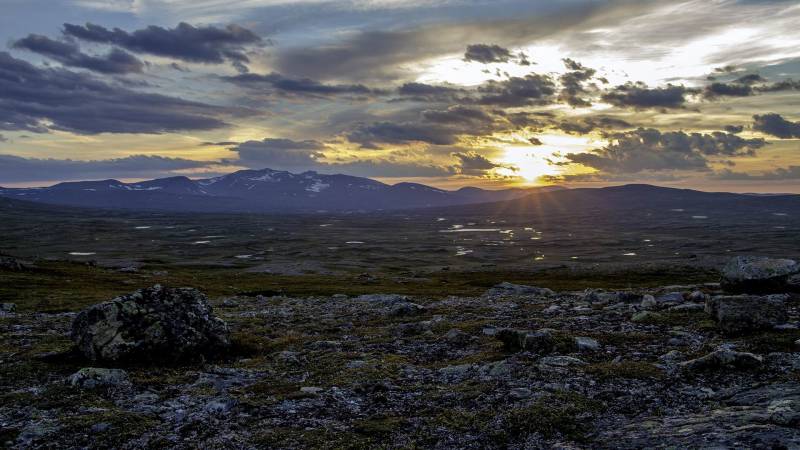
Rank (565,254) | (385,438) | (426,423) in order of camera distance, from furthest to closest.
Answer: (565,254) → (426,423) → (385,438)

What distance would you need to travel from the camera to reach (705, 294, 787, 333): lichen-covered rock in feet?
55.1

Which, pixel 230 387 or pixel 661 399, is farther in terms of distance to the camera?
pixel 230 387

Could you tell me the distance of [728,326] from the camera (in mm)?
17062

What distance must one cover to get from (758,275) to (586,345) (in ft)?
61.0

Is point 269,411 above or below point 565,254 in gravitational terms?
above

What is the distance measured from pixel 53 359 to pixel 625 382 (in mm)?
18242

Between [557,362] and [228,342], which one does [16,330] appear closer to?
[228,342]

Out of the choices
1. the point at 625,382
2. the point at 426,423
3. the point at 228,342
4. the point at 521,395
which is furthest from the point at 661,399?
the point at 228,342

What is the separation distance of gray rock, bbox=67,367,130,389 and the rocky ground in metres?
0.04

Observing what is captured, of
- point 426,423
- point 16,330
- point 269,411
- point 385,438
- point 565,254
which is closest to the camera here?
point 385,438

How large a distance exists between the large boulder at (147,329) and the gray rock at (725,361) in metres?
15.5

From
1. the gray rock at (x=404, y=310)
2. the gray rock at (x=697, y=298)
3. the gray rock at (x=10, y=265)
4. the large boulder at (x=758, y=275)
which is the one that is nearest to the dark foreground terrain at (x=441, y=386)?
the gray rock at (x=697, y=298)

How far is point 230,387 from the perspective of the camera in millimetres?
14250

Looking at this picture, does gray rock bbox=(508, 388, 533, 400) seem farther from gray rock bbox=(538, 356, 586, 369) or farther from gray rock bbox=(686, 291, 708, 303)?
gray rock bbox=(686, 291, 708, 303)
